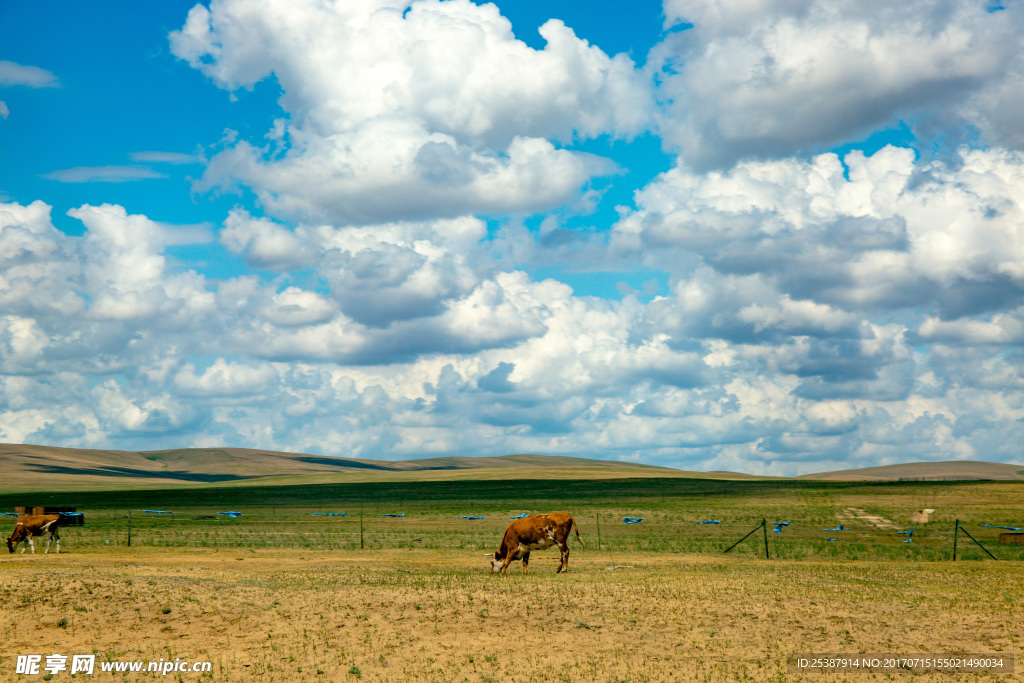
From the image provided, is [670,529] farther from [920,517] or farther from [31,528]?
[31,528]

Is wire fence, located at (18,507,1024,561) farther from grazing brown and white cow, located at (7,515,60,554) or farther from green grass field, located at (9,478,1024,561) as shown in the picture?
grazing brown and white cow, located at (7,515,60,554)

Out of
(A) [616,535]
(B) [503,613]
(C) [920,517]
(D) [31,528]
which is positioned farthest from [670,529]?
(D) [31,528]

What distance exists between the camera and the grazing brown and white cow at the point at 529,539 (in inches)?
1170

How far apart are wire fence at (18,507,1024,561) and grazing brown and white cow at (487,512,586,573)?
11.2m

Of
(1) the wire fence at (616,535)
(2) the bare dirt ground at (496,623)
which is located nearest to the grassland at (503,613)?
(2) the bare dirt ground at (496,623)

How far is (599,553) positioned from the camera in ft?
128

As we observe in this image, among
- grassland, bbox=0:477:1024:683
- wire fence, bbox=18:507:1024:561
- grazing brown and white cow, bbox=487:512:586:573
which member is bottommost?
wire fence, bbox=18:507:1024:561

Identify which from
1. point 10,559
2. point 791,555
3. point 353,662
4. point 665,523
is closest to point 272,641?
point 353,662

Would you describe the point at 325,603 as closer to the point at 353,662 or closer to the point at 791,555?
the point at 353,662

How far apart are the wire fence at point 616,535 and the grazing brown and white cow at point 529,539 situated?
11152 millimetres

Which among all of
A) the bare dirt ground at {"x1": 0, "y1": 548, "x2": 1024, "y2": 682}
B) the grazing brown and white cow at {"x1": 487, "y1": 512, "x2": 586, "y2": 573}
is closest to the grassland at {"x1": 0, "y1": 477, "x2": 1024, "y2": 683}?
the bare dirt ground at {"x1": 0, "y1": 548, "x2": 1024, "y2": 682}

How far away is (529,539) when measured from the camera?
1180 inches

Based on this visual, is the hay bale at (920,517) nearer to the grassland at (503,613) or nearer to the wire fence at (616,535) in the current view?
the wire fence at (616,535)

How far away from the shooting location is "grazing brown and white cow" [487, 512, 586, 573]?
29.7 meters
